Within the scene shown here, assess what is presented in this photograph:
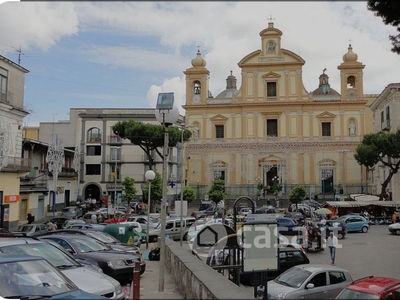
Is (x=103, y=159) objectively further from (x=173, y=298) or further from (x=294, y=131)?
(x=173, y=298)

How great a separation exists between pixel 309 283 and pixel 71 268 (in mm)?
5523

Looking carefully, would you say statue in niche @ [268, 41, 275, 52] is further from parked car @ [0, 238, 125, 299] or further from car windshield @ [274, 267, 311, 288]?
parked car @ [0, 238, 125, 299]

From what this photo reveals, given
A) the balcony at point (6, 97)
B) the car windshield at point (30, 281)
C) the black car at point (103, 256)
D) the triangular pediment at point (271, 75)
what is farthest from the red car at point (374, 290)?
the triangular pediment at point (271, 75)

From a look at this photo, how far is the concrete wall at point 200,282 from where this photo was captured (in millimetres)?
5570

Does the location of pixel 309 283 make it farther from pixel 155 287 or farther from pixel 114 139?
pixel 114 139

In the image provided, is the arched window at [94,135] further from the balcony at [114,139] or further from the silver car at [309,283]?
the silver car at [309,283]

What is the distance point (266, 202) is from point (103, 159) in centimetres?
2108

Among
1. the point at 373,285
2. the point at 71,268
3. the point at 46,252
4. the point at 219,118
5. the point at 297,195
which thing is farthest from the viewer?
the point at 219,118

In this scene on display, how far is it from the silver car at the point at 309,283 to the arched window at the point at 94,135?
154 feet

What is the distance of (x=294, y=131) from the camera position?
53.1m

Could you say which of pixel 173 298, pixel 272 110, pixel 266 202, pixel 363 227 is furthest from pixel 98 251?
pixel 272 110

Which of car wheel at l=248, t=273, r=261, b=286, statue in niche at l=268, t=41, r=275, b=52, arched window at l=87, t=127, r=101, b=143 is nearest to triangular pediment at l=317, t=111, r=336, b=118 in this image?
statue in niche at l=268, t=41, r=275, b=52

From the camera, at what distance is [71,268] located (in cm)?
877

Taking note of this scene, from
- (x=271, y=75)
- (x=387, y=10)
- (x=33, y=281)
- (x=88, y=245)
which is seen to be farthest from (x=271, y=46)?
(x=33, y=281)
